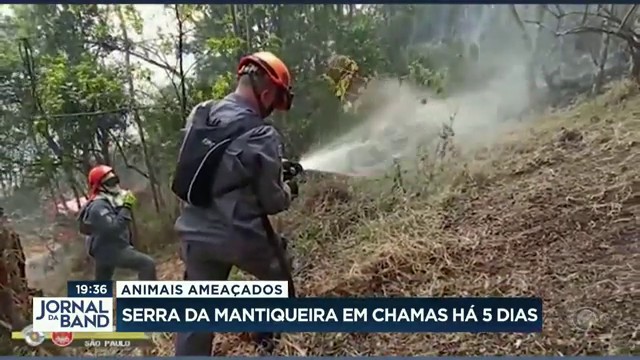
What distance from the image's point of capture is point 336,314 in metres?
4.65

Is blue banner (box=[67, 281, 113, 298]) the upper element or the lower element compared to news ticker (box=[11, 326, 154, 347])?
upper

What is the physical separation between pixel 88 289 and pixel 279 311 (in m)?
0.90

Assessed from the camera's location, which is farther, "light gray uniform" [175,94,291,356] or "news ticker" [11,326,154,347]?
"news ticker" [11,326,154,347]

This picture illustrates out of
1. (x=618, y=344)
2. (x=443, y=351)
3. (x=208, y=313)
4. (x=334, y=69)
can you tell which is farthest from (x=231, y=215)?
(x=618, y=344)

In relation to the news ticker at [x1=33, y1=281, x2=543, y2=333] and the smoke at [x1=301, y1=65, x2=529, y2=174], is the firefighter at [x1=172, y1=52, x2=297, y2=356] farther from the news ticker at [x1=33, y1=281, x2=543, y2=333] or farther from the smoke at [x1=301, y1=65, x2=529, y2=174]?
the smoke at [x1=301, y1=65, x2=529, y2=174]

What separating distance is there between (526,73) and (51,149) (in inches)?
88.3

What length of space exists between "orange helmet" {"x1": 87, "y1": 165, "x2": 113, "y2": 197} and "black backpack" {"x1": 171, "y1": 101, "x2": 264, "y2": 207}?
0.32 m

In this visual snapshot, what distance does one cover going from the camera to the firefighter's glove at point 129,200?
4617 millimetres

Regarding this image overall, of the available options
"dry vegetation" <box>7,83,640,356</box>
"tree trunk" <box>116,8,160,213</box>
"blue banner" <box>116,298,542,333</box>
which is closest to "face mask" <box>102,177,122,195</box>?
"tree trunk" <box>116,8,160,213</box>

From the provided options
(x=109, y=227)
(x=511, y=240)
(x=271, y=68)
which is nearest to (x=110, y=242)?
(x=109, y=227)

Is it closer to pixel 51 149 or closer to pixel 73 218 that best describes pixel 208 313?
pixel 73 218

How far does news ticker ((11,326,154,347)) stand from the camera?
15.4 ft

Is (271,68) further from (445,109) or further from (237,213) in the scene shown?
(445,109)

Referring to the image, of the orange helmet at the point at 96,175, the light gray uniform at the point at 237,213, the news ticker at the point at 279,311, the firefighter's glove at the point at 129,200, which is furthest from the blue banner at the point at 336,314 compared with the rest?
the orange helmet at the point at 96,175
